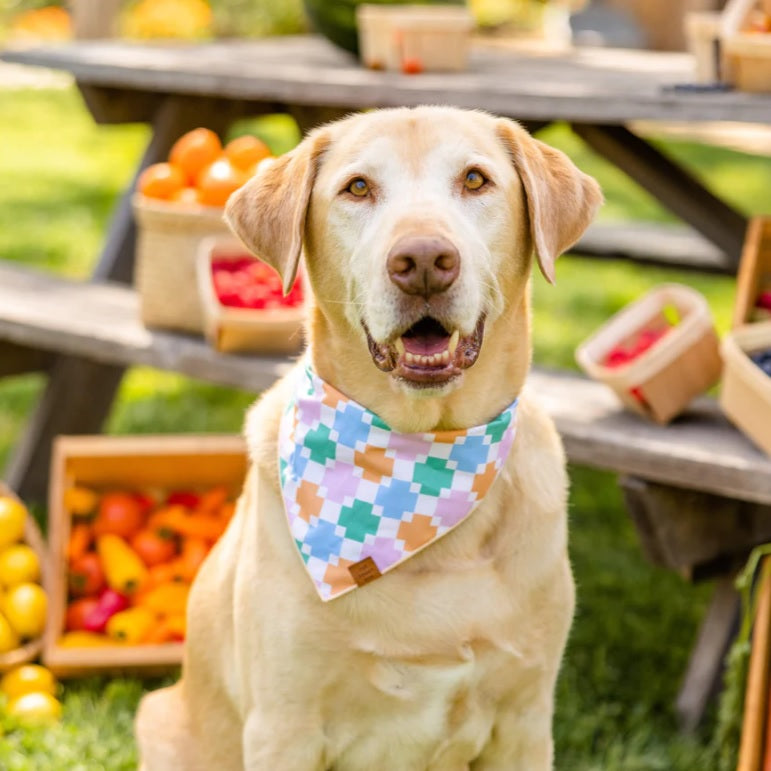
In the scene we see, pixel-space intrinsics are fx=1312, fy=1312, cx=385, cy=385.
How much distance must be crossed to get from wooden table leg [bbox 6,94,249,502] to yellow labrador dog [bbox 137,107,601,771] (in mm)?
1996

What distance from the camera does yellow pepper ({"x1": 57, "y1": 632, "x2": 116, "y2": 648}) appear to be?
3.37m

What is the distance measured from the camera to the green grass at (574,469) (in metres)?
3.09

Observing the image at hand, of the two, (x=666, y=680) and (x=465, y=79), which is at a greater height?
(x=465, y=79)

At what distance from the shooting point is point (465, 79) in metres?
3.61

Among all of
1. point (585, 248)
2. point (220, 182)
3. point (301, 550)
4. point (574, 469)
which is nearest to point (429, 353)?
point (301, 550)

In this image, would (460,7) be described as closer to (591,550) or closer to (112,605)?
(591,550)

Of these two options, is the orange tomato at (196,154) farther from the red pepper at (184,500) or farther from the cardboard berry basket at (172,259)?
the red pepper at (184,500)

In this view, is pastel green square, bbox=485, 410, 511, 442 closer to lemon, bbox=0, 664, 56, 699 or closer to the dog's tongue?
the dog's tongue

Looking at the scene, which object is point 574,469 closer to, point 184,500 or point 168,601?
point 184,500

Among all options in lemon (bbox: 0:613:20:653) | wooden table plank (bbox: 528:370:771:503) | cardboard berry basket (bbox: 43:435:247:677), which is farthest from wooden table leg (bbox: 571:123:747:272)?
lemon (bbox: 0:613:20:653)

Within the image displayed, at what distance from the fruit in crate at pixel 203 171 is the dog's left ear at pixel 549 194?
1.37m

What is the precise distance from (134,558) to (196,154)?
3.70 ft

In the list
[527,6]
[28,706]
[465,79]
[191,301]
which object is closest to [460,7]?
[465,79]

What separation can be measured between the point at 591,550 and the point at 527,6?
8890 mm
